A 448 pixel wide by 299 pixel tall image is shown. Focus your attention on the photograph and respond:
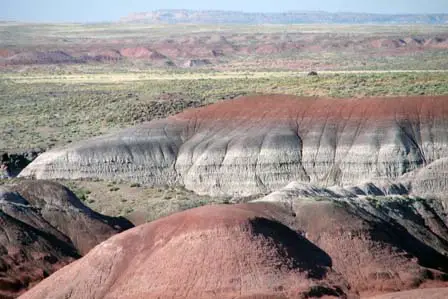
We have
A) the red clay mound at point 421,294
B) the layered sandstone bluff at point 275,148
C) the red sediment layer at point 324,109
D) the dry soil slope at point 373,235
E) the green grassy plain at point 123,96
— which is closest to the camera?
the red clay mound at point 421,294

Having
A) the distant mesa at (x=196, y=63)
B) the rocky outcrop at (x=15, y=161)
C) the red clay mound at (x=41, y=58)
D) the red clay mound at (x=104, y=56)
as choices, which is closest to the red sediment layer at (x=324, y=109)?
the rocky outcrop at (x=15, y=161)

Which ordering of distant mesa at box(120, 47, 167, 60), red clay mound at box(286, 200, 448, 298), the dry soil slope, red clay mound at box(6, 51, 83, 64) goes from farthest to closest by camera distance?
distant mesa at box(120, 47, 167, 60), red clay mound at box(6, 51, 83, 64), the dry soil slope, red clay mound at box(286, 200, 448, 298)

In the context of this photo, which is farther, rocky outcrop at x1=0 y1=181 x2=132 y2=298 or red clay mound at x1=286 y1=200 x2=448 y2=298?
rocky outcrop at x1=0 y1=181 x2=132 y2=298

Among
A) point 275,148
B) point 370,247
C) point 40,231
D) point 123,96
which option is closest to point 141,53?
point 123,96

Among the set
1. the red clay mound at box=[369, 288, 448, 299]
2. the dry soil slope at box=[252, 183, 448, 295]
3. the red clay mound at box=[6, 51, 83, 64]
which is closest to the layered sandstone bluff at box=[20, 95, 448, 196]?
the dry soil slope at box=[252, 183, 448, 295]

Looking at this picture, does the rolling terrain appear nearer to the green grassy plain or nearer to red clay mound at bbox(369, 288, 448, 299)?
red clay mound at bbox(369, 288, 448, 299)

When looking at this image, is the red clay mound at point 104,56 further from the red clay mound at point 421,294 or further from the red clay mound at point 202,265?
the red clay mound at point 421,294

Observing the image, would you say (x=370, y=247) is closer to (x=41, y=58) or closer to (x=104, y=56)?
(x=41, y=58)
